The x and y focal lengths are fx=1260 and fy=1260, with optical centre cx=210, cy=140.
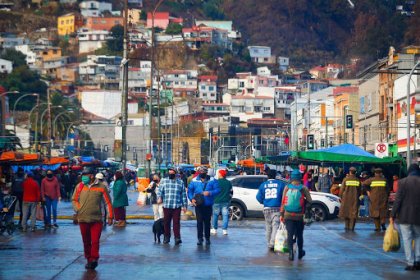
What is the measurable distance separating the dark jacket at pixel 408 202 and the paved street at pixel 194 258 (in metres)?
0.90

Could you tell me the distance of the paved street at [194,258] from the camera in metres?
20.3

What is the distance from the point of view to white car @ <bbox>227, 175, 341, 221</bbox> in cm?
3838

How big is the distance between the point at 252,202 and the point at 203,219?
11.3m

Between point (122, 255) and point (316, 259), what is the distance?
12.1ft

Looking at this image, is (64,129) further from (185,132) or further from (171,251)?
(171,251)

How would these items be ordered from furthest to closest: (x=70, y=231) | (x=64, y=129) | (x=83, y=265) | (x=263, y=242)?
(x=64, y=129), (x=70, y=231), (x=263, y=242), (x=83, y=265)

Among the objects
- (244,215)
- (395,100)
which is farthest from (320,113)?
(244,215)

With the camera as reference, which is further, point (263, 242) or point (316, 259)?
point (263, 242)

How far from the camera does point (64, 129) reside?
147 meters

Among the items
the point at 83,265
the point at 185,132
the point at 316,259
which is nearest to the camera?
the point at 83,265

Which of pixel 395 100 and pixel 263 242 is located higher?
pixel 395 100

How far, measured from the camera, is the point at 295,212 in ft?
76.1

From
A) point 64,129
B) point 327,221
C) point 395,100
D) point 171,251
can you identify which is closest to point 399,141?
point 395,100

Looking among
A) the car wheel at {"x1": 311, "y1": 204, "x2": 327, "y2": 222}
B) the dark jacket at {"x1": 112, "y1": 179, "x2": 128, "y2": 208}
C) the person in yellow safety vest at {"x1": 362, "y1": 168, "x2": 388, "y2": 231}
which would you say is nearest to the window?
the car wheel at {"x1": 311, "y1": 204, "x2": 327, "y2": 222}
